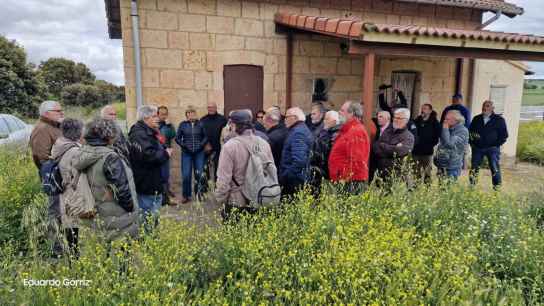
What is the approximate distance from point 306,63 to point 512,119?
7.54 m

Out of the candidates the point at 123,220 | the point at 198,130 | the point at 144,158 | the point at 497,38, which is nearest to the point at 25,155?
the point at 198,130

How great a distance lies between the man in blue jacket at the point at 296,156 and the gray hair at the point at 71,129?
2.26 metres

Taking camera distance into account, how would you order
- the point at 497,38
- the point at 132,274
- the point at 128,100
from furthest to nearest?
the point at 128,100, the point at 497,38, the point at 132,274

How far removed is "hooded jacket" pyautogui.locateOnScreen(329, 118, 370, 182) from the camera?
13.9 ft

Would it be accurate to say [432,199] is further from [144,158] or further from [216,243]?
[144,158]

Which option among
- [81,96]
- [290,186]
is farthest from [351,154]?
[81,96]

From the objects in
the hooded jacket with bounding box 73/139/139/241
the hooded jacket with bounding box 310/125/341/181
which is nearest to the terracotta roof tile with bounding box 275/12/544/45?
the hooded jacket with bounding box 310/125/341/181

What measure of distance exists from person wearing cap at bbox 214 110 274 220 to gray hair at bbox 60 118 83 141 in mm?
1389

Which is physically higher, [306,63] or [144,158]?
[306,63]

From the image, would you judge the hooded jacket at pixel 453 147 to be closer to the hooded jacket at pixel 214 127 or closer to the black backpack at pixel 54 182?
the hooded jacket at pixel 214 127

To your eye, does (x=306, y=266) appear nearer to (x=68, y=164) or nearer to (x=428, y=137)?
(x=68, y=164)

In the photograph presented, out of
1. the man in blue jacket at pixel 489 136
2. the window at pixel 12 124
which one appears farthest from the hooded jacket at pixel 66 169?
the window at pixel 12 124

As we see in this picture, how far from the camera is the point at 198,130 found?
623cm

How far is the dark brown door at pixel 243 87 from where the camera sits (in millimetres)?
7257
